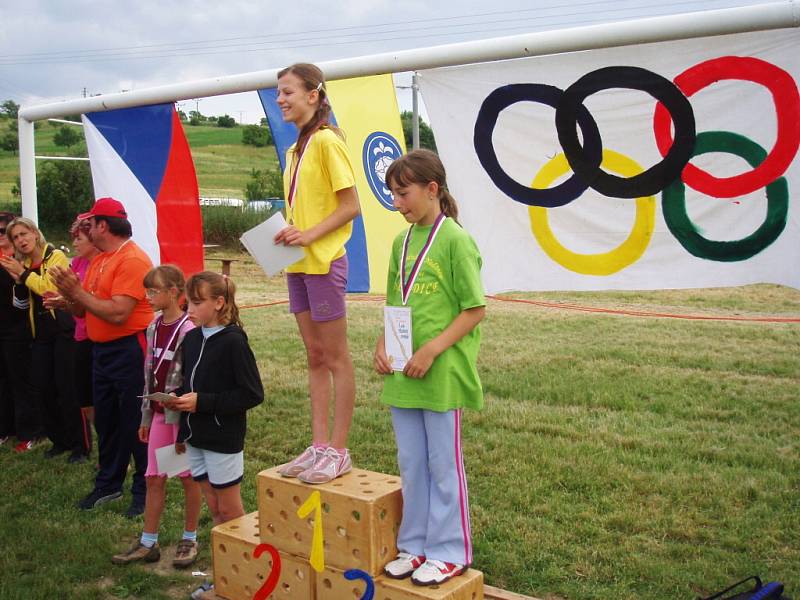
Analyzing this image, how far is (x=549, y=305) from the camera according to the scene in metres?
12.9

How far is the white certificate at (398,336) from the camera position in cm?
320

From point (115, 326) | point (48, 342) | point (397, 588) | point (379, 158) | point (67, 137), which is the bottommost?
point (397, 588)

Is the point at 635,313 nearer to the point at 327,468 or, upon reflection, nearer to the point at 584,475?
the point at 584,475

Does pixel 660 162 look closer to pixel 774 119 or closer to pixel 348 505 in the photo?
pixel 774 119

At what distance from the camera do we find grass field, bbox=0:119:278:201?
39.5m

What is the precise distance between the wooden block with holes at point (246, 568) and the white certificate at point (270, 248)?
125cm

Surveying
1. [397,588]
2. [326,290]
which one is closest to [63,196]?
[326,290]

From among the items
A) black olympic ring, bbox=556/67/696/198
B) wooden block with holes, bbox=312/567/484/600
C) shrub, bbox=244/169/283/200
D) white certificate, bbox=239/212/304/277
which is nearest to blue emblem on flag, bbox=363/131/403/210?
black olympic ring, bbox=556/67/696/198

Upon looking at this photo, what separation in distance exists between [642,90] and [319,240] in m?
1.82

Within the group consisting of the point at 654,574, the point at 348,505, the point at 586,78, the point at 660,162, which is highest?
the point at 586,78

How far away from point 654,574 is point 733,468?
1646 mm

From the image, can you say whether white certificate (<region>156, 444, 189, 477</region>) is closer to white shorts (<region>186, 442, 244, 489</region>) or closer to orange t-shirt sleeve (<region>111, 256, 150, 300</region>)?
white shorts (<region>186, 442, 244, 489</region>)

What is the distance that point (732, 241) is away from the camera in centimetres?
399

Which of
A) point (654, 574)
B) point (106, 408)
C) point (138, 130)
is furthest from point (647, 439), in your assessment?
point (138, 130)
